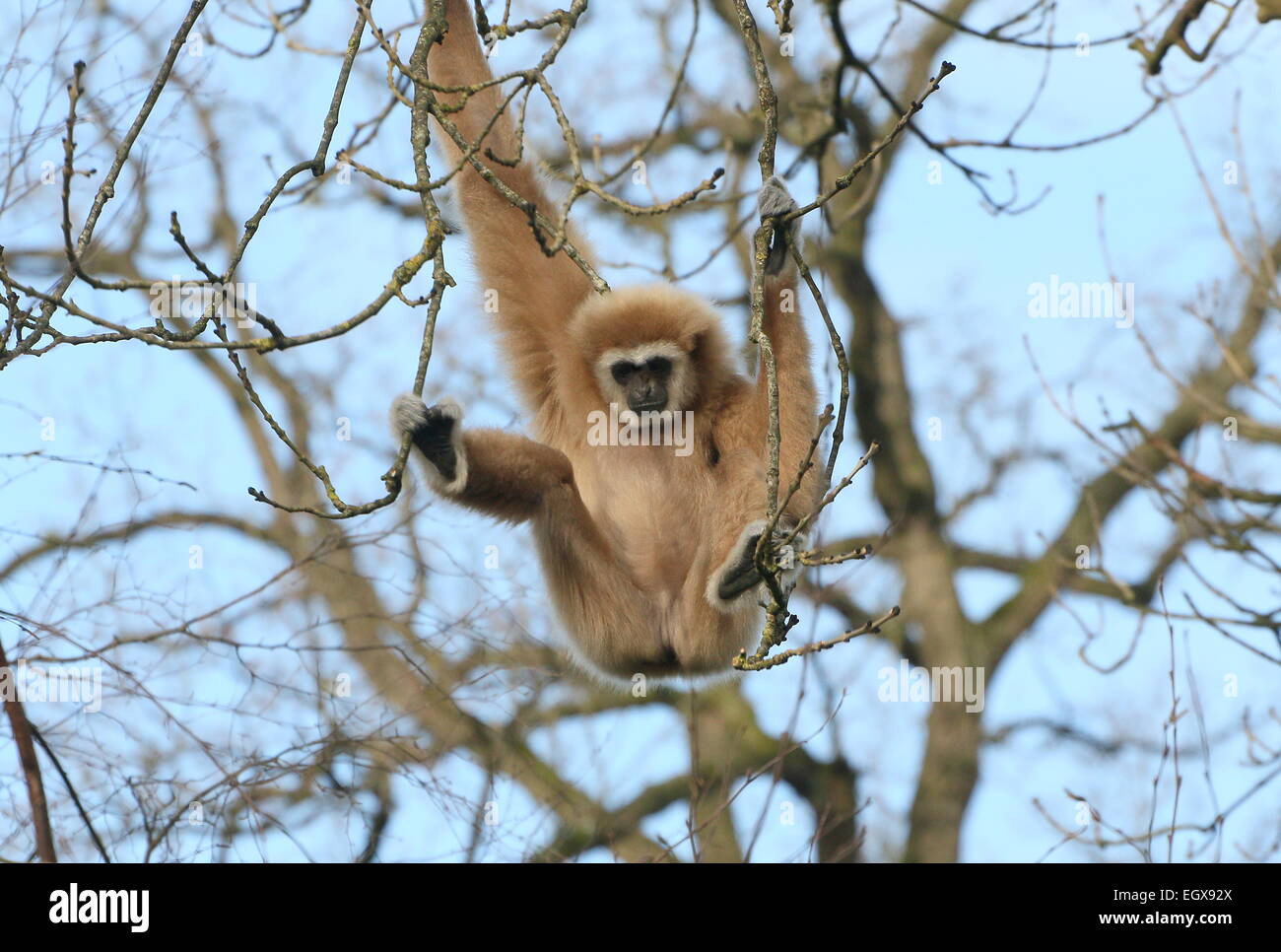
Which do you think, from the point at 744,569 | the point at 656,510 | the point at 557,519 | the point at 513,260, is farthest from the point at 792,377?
the point at 513,260

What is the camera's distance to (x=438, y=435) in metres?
5.93

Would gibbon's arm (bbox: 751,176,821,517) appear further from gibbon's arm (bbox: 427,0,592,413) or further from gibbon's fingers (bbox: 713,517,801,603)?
gibbon's arm (bbox: 427,0,592,413)

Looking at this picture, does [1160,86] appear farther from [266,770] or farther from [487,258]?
[266,770]

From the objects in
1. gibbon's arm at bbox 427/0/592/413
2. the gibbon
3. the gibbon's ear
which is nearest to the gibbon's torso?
the gibbon

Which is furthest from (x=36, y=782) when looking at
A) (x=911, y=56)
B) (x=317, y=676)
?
(x=911, y=56)

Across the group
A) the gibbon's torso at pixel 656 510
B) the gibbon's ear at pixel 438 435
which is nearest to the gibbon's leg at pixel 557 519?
the gibbon's ear at pixel 438 435

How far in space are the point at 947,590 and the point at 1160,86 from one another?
10193 mm

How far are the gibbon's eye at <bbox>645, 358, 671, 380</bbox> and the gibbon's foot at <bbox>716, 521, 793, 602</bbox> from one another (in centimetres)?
147

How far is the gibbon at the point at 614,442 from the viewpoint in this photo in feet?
22.1

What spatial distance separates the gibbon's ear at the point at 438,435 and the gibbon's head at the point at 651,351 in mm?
1361

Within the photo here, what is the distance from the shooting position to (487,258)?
288 inches

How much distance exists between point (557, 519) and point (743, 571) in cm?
122
